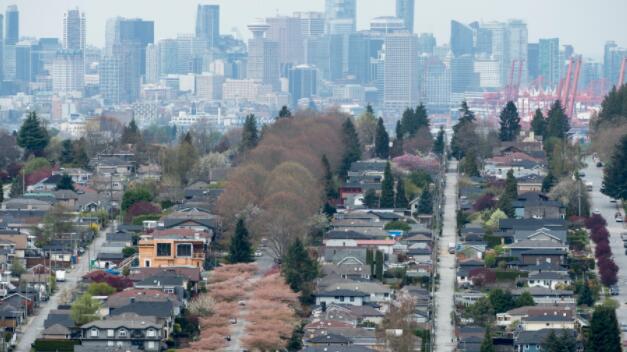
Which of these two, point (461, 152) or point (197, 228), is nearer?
point (197, 228)

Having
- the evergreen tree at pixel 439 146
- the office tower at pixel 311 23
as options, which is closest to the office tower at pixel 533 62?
the office tower at pixel 311 23

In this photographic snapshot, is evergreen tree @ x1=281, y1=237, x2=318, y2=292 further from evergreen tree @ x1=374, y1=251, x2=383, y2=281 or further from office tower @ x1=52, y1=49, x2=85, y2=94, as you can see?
office tower @ x1=52, y1=49, x2=85, y2=94

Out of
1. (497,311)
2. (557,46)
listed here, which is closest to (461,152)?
(497,311)

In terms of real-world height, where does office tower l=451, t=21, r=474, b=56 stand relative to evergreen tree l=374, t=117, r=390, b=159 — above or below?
above

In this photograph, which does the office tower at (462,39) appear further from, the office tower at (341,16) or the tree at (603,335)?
the tree at (603,335)

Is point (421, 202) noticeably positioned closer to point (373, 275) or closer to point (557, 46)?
point (373, 275)

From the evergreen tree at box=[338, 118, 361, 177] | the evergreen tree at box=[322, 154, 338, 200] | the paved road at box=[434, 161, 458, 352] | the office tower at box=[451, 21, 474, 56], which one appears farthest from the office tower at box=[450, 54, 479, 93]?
the evergreen tree at box=[322, 154, 338, 200]
